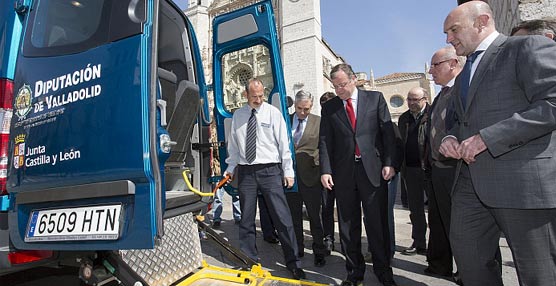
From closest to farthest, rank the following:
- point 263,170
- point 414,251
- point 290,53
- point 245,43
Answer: point 263,170, point 245,43, point 414,251, point 290,53

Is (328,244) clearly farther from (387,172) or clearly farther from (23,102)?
(23,102)

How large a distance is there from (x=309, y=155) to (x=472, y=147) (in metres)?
2.34

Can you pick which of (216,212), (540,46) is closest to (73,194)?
(540,46)

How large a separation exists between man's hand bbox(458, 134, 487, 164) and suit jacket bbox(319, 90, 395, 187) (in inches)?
43.6

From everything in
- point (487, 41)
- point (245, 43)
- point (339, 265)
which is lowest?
point (339, 265)

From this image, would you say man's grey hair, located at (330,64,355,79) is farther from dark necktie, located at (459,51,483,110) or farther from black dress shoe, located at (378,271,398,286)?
black dress shoe, located at (378,271,398,286)

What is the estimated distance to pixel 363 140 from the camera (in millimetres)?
2729

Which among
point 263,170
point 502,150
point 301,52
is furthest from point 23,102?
point 301,52

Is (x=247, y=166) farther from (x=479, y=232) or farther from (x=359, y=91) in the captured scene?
(x=479, y=232)

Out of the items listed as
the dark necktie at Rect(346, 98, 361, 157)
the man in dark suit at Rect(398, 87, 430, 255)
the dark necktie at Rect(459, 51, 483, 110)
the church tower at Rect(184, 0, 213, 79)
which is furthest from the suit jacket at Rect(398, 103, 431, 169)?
the church tower at Rect(184, 0, 213, 79)

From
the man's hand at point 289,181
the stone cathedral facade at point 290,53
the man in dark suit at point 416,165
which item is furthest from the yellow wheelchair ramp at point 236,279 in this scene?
the stone cathedral facade at point 290,53

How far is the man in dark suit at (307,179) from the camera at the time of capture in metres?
3.50

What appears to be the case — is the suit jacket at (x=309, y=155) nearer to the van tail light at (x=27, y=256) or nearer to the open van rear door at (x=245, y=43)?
the open van rear door at (x=245, y=43)

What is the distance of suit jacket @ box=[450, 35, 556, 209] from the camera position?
1376 millimetres
